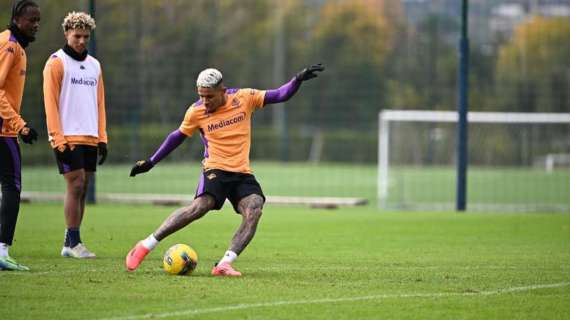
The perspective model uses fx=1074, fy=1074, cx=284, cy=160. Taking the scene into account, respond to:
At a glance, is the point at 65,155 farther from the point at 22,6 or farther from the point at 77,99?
the point at 22,6

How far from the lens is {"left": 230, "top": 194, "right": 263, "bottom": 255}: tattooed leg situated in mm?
9930

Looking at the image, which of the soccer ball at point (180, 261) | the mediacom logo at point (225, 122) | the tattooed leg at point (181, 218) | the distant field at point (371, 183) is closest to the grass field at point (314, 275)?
the soccer ball at point (180, 261)

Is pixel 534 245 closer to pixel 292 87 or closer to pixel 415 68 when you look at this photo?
pixel 292 87

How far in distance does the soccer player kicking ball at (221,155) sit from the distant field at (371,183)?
13.8 metres

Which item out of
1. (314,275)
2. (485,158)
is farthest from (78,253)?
(485,158)

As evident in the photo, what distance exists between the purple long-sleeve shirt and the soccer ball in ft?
2.97

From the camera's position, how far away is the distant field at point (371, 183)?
27156mm

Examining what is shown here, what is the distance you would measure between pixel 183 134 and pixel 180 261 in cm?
126

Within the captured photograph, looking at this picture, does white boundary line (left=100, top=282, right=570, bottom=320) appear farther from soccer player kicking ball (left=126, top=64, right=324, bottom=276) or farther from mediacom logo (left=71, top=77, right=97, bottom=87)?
mediacom logo (left=71, top=77, right=97, bottom=87)

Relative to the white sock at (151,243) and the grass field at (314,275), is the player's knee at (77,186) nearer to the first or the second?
the grass field at (314,275)

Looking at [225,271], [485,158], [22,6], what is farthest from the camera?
[485,158]

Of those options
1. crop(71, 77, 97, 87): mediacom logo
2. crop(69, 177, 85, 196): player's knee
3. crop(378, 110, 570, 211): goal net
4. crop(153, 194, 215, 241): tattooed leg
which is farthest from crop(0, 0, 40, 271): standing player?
crop(378, 110, 570, 211): goal net

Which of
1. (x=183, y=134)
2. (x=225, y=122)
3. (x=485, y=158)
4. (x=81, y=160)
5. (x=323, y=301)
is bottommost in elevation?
(x=485, y=158)

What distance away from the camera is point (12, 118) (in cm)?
1012
